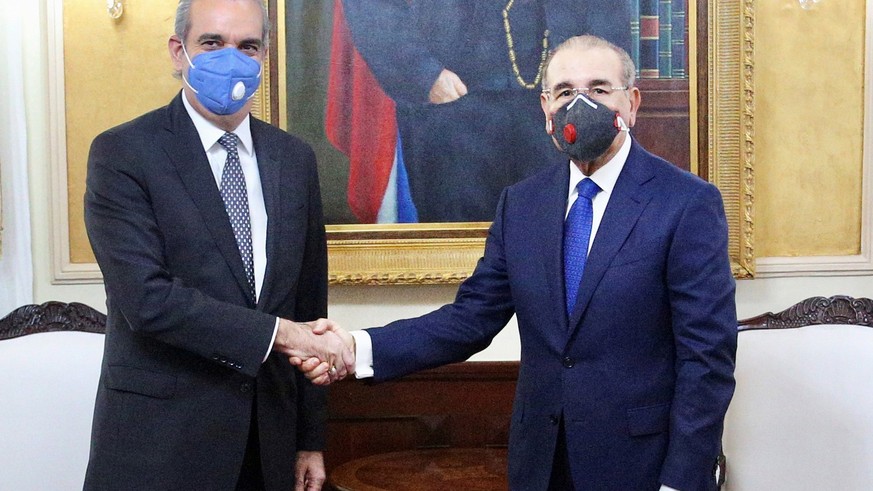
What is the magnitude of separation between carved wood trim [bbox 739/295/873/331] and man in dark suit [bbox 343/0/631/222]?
3.26 ft

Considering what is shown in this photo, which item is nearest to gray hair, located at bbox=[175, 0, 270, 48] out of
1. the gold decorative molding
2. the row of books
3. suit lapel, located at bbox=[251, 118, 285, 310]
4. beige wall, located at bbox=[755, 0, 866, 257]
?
suit lapel, located at bbox=[251, 118, 285, 310]

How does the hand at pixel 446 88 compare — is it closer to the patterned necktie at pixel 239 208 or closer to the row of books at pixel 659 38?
the row of books at pixel 659 38

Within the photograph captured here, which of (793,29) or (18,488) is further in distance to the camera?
(793,29)

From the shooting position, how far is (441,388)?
354cm

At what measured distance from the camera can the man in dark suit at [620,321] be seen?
6.66ft

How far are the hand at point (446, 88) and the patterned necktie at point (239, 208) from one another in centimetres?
136

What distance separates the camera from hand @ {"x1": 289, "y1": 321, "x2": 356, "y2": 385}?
2.34 meters

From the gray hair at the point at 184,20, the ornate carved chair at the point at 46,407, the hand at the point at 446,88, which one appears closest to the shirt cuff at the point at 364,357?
the gray hair at the point at 184,20

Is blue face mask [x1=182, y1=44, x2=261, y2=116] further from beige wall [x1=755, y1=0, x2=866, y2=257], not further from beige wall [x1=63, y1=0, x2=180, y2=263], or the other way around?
beige wall [x1=755, y1=0, x2=866, y2=257]

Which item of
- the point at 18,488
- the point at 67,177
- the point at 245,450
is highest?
the point at 67,177

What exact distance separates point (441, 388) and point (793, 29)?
180 centimetres

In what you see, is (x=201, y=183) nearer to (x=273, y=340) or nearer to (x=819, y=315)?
(x=273, y=340)

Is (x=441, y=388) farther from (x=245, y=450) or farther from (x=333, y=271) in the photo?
(x=245, y=450)

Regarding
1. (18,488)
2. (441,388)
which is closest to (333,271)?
(441,388)
